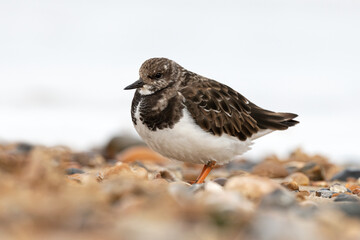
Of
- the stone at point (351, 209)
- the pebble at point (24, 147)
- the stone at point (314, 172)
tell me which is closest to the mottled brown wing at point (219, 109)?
the stone at point (314, 172)

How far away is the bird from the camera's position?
4.45m

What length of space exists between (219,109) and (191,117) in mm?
493

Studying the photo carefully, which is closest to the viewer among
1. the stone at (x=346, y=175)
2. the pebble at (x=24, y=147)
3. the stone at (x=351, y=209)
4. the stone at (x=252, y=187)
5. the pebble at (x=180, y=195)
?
the pebble at (x=180, y=195)

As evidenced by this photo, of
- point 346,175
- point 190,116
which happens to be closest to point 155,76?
point 190,116

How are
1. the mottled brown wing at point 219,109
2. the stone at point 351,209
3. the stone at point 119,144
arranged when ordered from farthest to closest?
1. the stone at point 119,144
2. the mottled brown wing at point 219,109
3. the stone at point 351,209

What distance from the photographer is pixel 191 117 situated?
14.8 feet

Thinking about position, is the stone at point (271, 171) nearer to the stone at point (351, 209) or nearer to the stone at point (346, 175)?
the stone at point (346, 175)

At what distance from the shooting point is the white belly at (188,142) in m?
4.41

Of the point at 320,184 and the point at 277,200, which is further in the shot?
the point at 320,184

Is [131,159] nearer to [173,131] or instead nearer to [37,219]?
[173,131]

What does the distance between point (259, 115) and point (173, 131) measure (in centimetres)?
137

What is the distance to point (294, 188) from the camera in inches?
174

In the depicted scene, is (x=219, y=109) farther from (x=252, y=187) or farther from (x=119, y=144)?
(x=119, y=144)

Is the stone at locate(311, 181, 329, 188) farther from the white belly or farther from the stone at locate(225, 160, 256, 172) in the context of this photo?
the stone at locate(225, 160, 256, 172)
